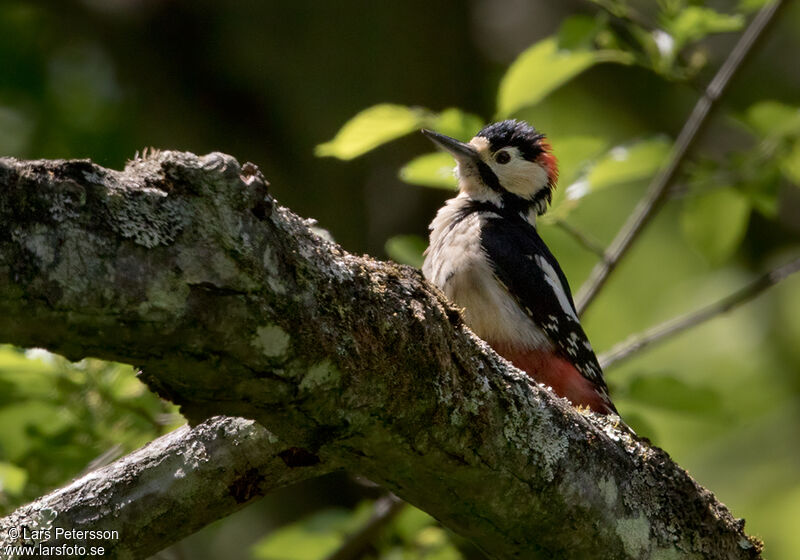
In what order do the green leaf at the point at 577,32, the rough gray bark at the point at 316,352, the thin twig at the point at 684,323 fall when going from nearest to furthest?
the rough gray bark at the point at 316,352 < the green leaf at the point at 577,32 < the thin twig at the point at 684,323

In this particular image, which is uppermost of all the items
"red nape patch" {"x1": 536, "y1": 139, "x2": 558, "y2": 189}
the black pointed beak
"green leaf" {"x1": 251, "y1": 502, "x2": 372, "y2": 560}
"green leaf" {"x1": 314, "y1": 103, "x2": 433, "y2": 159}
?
"red nape patch" {"x1": 536, "y1": 139, "x2": 558, "y2": 189}

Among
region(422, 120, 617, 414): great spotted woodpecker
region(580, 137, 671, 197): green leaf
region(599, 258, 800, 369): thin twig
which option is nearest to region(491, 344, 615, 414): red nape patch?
region(422, 120, 617, 414): great spotted woodpecker

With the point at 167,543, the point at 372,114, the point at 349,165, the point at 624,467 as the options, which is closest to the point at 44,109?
the point at 349,165

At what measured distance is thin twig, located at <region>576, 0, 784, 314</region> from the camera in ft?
13.2

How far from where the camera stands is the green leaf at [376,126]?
3.44 m

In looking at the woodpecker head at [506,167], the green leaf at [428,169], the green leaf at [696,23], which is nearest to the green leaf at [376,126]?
the green leaf at [428,169]

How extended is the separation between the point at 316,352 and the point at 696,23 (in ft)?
6.92

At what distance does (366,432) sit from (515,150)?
3180 millimetres

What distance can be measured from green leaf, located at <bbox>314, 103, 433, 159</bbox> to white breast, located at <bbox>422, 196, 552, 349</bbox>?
0.78 metres

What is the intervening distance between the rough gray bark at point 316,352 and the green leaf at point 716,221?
1588 millimetres

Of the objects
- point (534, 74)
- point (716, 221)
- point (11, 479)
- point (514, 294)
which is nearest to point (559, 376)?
point (514, 294)

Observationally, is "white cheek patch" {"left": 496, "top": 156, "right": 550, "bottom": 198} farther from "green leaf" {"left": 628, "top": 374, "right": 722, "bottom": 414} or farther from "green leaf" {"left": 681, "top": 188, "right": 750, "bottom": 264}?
"green leaf" {"left": 628, "top": 374, "right": 722, "bottom": 414}

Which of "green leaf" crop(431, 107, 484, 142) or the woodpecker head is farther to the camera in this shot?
the woodpecker head

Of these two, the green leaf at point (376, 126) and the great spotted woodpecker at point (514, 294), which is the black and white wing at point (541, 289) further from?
the green leaf at point (376, 126)
